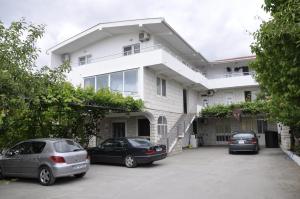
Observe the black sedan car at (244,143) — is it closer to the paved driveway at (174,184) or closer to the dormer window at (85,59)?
the paved driveway at (174,184)

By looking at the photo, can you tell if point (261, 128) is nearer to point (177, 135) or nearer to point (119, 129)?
point (177, 135)

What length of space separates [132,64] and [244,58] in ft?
54.5

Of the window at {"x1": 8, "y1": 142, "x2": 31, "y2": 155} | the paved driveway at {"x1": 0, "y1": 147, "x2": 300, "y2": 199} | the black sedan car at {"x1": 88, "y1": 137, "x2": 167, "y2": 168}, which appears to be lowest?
the paved driveway at {"x1": 0, "y1": 147, "x2": 300, "y2": 199}

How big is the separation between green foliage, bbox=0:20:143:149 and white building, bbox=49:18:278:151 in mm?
2862

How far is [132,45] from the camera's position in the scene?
934 inches

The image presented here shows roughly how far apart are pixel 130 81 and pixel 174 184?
11581 mm

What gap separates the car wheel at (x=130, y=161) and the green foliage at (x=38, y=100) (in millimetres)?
3190

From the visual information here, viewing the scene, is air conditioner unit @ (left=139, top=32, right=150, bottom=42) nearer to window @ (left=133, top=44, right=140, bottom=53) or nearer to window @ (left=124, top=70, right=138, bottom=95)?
window @ (left=133, top=44, right=140, bottom=53)

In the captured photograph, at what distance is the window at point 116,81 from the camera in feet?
69.6

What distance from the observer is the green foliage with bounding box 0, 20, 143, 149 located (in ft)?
28.7

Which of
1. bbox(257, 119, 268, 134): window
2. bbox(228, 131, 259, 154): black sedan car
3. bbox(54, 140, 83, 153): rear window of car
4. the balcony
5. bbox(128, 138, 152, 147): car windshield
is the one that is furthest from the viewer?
bbox(257, 119, 268, 134): window

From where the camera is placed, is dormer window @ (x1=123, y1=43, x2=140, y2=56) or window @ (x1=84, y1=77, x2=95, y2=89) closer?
window @ (x1=84, y1=77, x2=95, y2=89)

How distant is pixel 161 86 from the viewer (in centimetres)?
2341

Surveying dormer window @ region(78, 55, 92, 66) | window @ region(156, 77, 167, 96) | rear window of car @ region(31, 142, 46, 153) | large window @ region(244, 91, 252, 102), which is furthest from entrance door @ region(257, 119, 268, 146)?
rear window of car @ region(31, 142, 46, 153)
